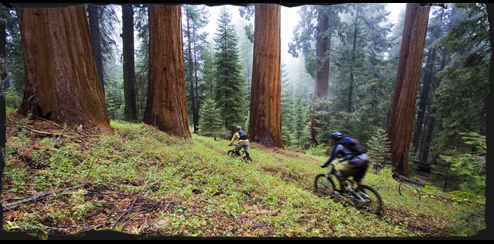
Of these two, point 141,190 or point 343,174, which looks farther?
point 343,174

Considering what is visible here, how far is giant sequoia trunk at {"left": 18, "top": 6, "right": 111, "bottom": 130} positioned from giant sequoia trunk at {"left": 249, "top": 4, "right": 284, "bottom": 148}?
23.4 feet

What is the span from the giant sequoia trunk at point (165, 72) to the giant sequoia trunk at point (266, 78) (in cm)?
394

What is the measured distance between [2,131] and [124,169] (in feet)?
10.2

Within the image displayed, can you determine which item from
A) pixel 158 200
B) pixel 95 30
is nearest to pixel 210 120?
pixel 95 30

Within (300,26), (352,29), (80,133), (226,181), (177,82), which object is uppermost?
(300,26)

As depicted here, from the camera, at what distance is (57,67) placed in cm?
487

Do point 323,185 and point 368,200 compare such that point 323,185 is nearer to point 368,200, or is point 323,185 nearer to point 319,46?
point 368,200

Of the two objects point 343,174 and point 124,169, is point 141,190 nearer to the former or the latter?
point 124,169

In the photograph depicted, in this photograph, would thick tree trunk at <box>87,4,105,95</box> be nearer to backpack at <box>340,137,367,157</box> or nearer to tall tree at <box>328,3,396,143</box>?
backpack at <box>340,137,367,157</box>

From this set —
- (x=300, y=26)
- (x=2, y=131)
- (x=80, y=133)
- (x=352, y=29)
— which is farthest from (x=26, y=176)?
(x=300, y=26)

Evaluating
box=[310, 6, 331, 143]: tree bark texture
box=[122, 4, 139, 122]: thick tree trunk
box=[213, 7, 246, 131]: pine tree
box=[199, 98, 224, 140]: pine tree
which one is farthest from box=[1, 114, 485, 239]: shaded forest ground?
box=[310, 6, 331, 143]: tree bark texture

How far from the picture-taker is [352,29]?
61.5ft

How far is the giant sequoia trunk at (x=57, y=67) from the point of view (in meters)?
4.63

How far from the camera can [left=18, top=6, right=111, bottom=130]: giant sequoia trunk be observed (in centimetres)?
463
